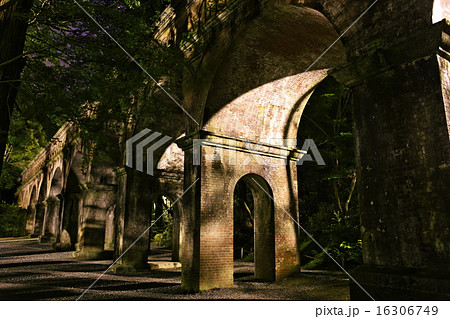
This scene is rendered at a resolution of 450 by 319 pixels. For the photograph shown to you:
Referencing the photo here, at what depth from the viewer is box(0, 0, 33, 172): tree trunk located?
5.36 meters

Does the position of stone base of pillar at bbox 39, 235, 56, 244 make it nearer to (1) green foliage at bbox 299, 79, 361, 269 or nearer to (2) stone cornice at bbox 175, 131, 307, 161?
(1) green foliage at bbox 299, 79, 361, 269

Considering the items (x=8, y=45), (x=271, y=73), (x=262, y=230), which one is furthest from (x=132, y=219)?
(x=8, y=45)

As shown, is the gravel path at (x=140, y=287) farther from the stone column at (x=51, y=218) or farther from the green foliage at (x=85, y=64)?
the stone column at (x=51, y=218)

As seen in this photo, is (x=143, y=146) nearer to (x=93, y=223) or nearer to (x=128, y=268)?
(x=128, y=268)

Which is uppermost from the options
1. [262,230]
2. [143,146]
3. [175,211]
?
[143,146]

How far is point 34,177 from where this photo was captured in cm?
3134

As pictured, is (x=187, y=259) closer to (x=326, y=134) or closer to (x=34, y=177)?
(x=326, y=134)

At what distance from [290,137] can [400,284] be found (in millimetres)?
6967

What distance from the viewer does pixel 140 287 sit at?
8859mm

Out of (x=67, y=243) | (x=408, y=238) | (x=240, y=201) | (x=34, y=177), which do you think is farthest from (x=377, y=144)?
(x=34, y=177)

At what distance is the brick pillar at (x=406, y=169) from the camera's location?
4012 mm

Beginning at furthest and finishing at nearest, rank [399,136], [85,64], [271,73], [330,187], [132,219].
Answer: [330,187], [132,219], [271,73], [85,64], [399,136]

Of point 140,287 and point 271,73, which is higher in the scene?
point 271,73

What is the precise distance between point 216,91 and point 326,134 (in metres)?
8.17
